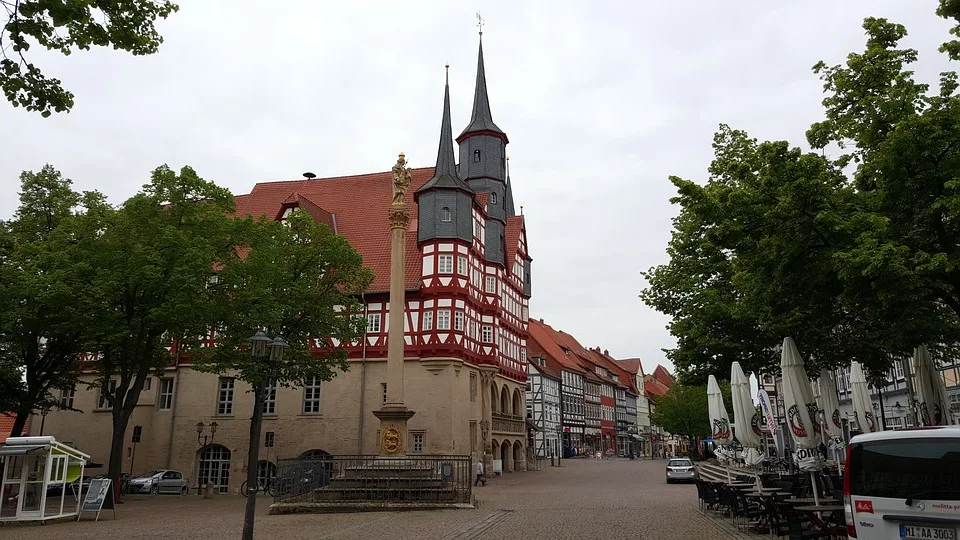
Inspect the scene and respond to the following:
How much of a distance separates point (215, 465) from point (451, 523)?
24611 mm

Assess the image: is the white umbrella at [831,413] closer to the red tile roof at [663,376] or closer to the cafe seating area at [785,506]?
the cafe seating area at [785,506]

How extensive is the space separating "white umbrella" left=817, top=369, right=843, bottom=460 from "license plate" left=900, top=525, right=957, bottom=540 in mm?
7739

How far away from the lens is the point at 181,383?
124 feet

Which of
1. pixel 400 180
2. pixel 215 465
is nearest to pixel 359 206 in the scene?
pixel 215 465

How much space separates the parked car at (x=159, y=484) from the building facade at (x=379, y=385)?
4.85ft

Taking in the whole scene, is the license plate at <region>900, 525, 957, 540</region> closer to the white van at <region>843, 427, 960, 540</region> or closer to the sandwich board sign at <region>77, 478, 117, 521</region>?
the white van at <region>843, 427, 960, 540</region>

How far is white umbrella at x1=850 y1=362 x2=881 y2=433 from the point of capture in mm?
18125

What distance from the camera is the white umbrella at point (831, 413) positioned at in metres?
14.4

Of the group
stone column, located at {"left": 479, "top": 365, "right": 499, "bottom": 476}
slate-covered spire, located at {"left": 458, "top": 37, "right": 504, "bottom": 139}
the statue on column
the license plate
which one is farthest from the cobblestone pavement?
slate-covered spire, located at {"left": 458, "top": 37, "right": 504, "bottom": 139}

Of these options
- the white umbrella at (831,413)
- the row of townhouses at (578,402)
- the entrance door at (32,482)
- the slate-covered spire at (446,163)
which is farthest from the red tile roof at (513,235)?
the entrance door at (32,482)

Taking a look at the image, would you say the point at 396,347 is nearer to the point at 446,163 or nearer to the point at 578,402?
the point at 446,163

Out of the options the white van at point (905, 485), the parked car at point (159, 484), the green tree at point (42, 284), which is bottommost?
the parked car at point (159, 484)

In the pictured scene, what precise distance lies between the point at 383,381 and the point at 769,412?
21505 millimetres

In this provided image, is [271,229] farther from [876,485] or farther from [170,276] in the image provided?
[876,485]
